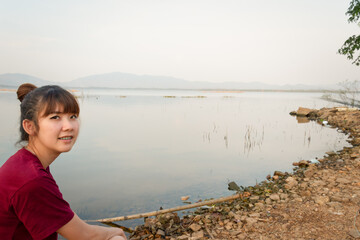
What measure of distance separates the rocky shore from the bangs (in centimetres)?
294

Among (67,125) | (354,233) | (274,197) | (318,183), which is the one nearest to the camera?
(67,125)

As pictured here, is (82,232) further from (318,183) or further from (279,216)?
(318,183)

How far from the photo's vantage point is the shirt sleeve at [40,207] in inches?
54.3

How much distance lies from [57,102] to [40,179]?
57cm

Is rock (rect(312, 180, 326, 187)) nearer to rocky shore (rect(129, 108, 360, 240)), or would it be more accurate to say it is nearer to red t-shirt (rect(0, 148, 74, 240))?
rocky shore (rect(129, 108, 360, 240))

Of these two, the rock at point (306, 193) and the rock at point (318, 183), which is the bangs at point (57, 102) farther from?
the rock at point (318, 183)

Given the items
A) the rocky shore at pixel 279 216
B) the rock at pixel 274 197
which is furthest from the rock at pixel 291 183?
the rock at pixel 274 197

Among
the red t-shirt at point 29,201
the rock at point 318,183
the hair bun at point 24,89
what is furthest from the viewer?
the rock at point 318,183

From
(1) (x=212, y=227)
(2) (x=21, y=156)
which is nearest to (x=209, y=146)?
(1) (x=212, y=227)

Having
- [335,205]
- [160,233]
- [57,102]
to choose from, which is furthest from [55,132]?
[335,205]

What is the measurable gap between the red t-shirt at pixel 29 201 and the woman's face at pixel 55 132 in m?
0.21

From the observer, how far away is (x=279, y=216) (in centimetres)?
440

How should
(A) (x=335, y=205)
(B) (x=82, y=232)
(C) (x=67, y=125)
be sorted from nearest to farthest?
(B) (x=82, y=232), (C) (x=67, y=125), (A) (x=335, y=205)

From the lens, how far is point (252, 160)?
31.6ft
